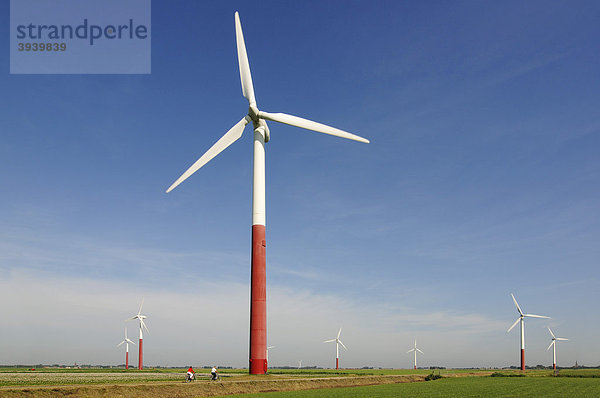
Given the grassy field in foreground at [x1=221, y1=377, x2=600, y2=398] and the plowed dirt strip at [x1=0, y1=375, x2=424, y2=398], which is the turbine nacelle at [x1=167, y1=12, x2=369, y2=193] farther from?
the grassy field in foreground at [x1=221, y1=377, x2=600, y2=398]

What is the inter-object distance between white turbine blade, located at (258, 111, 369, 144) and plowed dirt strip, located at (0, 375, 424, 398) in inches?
1130

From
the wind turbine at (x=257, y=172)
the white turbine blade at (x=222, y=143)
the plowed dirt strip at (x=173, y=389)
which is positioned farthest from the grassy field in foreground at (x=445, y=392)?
the white turbine blade at (x=222, y=143)

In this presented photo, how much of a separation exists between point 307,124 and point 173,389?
34.0 meters

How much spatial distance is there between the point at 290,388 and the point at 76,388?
22861mm

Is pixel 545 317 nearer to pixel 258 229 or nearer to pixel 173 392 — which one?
pixel 258 229

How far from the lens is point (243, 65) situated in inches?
2263

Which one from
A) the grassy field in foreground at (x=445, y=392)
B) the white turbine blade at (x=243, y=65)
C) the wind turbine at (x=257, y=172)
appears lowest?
the grassy field in foreground at (x=445, y=392)

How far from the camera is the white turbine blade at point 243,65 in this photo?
55.6 meters

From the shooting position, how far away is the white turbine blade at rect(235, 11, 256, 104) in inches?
2189

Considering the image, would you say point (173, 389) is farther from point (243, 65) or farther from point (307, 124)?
point (243, 65)

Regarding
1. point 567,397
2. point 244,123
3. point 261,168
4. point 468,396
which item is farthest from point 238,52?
point 567,397

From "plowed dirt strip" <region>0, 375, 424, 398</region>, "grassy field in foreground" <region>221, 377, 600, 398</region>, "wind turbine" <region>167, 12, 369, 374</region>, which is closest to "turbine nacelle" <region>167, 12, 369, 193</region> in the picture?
"wind turbine" <region>167, 12, 369, 374</region>

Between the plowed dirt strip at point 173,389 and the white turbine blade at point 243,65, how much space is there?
32.3 metres

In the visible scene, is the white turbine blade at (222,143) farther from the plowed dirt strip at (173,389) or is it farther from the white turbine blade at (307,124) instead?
the plowed dirt strip at (173,389)
